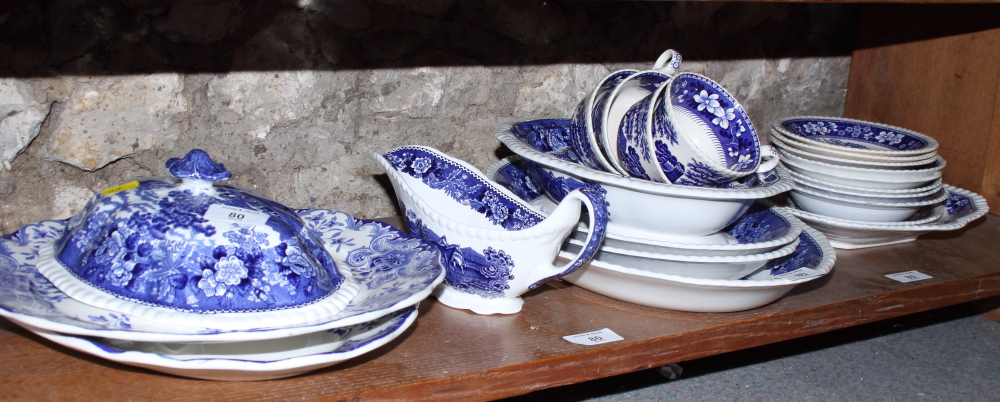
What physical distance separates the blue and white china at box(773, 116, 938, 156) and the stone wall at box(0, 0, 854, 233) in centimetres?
16

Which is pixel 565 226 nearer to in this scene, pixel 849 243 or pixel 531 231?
pixel 531 231

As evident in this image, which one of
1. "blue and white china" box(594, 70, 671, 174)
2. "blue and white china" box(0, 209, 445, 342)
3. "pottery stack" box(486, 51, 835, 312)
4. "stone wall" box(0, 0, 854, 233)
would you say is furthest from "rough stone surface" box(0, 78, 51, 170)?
"blue and white china" box(594, 70, 671, 174)

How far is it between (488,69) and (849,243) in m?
0.63

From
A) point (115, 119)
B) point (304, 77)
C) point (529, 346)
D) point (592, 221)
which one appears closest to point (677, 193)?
point (592, 221)

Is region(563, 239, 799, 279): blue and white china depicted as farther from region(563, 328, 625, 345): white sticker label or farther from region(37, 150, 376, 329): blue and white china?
region(37, 150, 376, 329): blue and white china

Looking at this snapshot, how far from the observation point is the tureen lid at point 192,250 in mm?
610

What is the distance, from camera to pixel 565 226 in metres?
0.74

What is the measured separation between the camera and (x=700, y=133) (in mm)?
810

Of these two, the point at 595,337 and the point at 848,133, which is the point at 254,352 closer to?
the point at 595,337

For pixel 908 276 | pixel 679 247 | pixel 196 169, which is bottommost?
pixel 908 276

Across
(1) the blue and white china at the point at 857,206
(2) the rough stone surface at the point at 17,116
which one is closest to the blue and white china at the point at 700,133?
(1) the blue and white china at the point at 857,206

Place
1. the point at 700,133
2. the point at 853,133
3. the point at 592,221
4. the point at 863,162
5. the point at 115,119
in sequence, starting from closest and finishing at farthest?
the point at 592,221 < the point at 700,133 < the point at 115,119 < the point at 863,162 < the point at 853,133

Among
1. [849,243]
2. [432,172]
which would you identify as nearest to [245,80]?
[432,172]

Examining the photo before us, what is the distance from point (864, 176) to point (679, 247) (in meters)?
0.45
